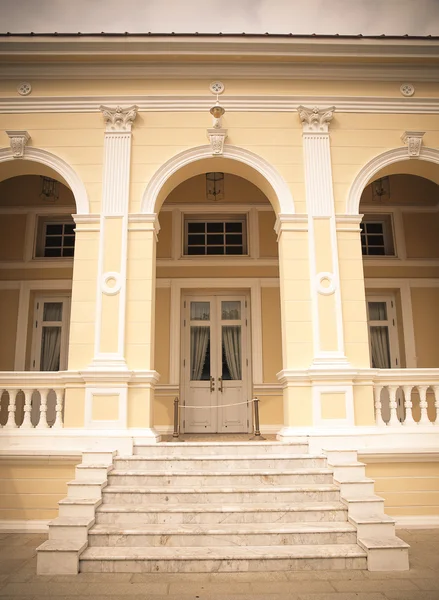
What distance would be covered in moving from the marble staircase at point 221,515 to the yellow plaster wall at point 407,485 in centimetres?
68

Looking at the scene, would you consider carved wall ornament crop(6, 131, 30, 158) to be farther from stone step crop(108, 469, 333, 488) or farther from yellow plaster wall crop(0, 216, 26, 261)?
stone step crop(108, 469, 333, 488)

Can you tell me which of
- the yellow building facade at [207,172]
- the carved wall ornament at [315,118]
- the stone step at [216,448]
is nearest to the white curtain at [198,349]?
the yellow building facade at [207,172]

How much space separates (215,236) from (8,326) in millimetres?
4060

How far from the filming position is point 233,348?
9.07m

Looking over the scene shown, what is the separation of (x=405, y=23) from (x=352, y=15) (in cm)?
73

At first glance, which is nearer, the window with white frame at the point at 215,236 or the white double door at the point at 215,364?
the white double door at the point at 215,364

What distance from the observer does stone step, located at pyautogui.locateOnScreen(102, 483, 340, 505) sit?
5031mm

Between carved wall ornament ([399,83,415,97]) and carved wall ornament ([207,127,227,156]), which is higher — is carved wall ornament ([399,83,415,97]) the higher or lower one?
the higher one

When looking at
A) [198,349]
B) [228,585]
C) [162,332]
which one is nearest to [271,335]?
[198,349]

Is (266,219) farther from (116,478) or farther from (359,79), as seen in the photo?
(116,478)

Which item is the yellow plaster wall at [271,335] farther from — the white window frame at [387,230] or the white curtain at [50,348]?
the white curtain at [50,348]

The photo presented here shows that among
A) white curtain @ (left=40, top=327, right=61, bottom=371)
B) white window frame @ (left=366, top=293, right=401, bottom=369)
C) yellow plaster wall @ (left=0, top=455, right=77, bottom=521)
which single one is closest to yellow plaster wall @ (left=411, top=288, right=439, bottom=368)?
white window frame @ (left=366, top=293, right=401, bottom=369)

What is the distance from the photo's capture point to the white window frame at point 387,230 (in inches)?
369

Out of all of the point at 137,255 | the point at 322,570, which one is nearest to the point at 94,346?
the point at 137,255
